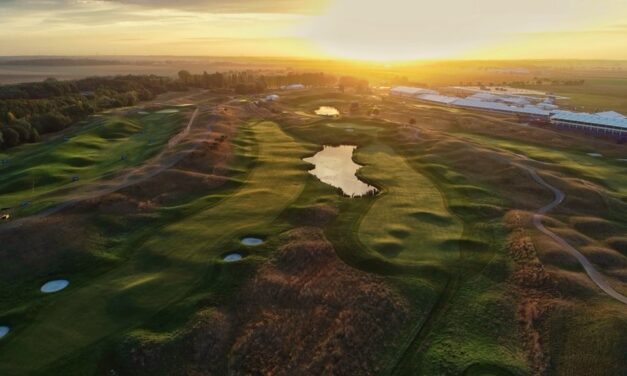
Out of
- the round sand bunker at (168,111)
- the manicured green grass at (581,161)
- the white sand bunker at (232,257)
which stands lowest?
the white sand bunker at (232,257)

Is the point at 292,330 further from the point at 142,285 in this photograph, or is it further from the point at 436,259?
the point at 436,259

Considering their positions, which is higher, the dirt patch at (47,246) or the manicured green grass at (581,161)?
the manicured green grass at (581,161)

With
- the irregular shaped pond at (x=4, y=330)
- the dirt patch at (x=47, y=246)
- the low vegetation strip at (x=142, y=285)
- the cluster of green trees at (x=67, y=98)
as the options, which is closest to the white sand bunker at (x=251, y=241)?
the low vegetation strip at (x=142, y=285)

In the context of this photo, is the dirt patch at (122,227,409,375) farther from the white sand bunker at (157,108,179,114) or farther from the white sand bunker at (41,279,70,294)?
the white sand bunker at (157,108,179,114)

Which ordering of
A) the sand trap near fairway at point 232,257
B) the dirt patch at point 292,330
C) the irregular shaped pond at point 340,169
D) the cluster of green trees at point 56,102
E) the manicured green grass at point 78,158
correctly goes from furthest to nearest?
the cluster of green trees at point 56,102, the irregular shaped pond at point 340,169, the manicured green grass at point 78,158, the sand trap near fairway at point 232,257, the dirt patch at point 292,330

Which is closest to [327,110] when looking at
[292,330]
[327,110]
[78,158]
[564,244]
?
[327,110]

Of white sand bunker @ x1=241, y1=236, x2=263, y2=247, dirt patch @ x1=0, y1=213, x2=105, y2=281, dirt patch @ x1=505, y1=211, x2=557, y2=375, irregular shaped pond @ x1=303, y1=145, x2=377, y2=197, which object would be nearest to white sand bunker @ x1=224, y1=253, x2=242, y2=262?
white sand bunker @ x1=241, y1=236, x2=263, y2=247

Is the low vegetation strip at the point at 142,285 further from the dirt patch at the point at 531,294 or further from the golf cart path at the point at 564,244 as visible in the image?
the golf cart path at the point at 564,244

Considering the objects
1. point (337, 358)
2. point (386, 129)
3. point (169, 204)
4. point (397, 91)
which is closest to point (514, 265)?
point (337, 358)
